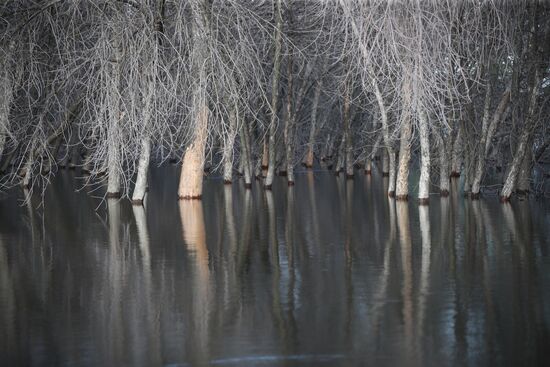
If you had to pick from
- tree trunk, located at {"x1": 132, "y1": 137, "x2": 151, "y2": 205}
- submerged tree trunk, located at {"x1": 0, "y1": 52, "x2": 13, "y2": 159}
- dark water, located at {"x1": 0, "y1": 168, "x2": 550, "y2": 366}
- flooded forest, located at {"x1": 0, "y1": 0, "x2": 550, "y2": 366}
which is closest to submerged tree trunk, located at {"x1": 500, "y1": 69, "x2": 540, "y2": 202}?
flooded forest, located at {"x1": 0, "y1": 0, "x2": 550, "y2": 366}

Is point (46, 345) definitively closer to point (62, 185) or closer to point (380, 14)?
point (380, 14)

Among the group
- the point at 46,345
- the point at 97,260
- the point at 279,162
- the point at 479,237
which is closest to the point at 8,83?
the point at 97,260

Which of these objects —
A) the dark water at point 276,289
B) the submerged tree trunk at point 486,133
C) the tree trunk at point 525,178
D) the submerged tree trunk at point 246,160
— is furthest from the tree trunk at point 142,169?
the tree trunk at point 525,178

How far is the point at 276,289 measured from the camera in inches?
370

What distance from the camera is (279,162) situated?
36500mm

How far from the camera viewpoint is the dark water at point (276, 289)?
268 inches

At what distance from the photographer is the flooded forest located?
7.22 metres

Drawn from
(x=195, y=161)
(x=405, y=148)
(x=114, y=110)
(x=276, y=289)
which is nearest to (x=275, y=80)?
(x=195, y=161)

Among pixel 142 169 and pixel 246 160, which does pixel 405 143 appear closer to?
pixel 142 169

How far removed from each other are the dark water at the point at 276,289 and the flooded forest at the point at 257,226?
0.03 m

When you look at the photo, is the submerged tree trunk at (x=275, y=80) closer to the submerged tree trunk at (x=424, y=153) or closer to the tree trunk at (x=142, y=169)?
the tree trunk at (x=142, y=169)

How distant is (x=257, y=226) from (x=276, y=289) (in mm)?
6872

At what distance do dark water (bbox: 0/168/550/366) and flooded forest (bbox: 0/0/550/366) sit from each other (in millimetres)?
34

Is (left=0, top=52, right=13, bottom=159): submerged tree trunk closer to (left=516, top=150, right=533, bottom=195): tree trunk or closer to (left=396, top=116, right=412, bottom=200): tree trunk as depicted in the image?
(left=396, top=116, right=412, bottom=200): tree trunk
